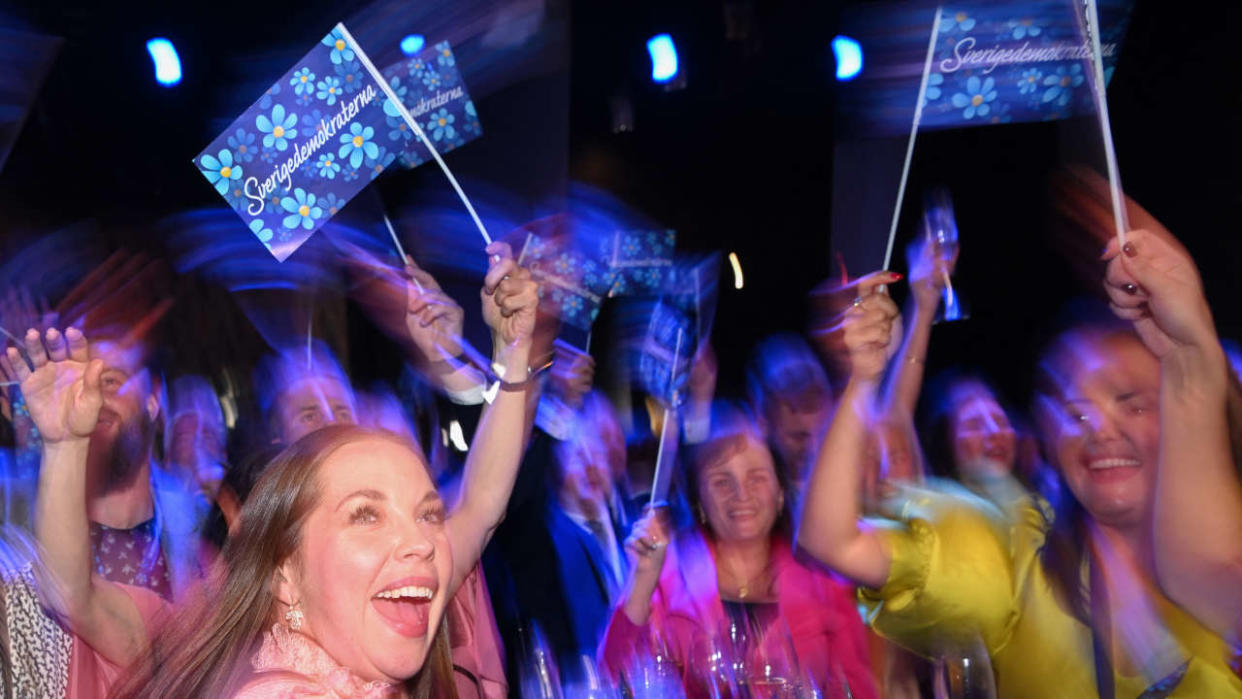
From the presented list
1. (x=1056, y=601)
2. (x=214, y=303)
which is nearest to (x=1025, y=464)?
(x=1056, y=601)

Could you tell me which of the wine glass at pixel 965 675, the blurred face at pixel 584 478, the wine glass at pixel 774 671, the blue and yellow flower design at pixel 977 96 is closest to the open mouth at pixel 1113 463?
the wine glass at pixel 965 675

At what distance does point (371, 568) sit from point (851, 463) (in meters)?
0.96

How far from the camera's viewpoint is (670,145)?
6.93 metres

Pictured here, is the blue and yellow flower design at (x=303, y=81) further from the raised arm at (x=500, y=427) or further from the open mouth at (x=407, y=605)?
the open mouth at (x=407, y=605)

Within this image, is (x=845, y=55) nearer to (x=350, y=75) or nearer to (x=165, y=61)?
(x=165, y=61)

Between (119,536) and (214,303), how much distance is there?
4.31 m

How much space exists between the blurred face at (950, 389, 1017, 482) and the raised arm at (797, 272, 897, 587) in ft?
4.18

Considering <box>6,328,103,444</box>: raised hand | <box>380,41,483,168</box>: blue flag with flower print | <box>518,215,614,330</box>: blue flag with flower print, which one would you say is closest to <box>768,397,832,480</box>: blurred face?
<box>518,215,614,330</box>: blue flag with flower print

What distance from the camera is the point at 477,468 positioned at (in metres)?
2.58

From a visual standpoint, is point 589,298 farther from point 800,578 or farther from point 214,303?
point 214,303

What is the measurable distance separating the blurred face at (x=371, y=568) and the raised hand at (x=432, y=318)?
3.73 feet

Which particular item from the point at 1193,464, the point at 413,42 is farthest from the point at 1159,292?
the point at 413,42

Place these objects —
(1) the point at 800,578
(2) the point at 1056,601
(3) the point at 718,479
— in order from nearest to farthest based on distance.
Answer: (2) the point at 1056,601 → (1) the point at 800,578 → (3) the point at 718,479

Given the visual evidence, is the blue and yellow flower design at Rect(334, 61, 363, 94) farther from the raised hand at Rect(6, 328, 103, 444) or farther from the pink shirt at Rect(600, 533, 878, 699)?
the pink shirt at Rect(600, 533, 878, 699)
